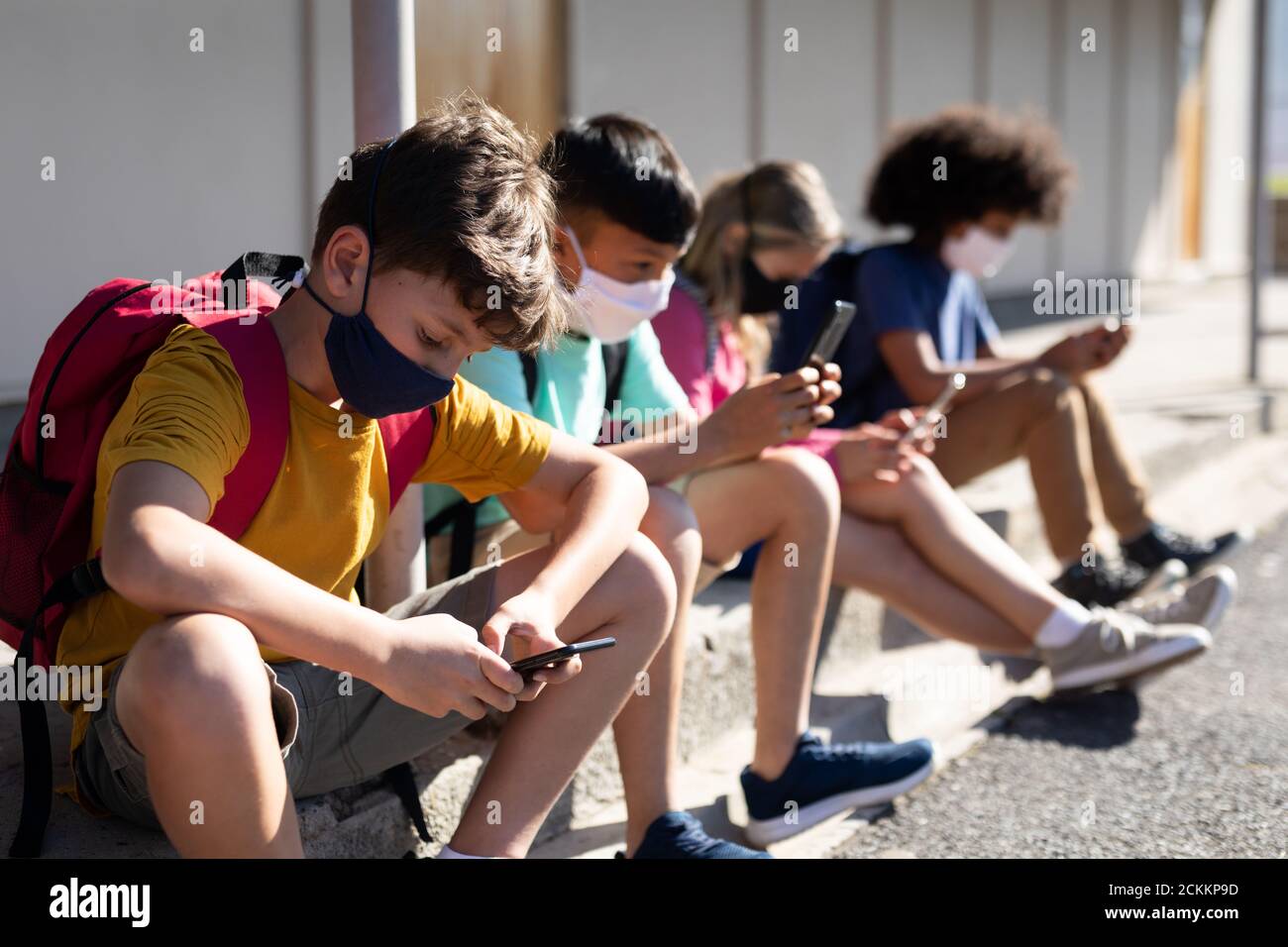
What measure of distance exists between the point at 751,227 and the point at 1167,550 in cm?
157

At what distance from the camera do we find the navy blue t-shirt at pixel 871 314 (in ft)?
13.0

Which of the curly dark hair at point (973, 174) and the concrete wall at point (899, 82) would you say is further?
the concrete wall at point (899, 82)

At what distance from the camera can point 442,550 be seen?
2896 millimetres

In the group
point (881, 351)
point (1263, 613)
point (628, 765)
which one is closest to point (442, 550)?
point (628, 765)

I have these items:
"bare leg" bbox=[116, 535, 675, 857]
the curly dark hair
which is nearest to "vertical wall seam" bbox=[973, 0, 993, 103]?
the curly dark hair

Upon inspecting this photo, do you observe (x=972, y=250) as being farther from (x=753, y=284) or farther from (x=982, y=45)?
(x=982, y=45)

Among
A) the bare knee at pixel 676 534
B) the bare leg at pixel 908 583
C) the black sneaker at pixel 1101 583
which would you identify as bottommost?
the black sneaker at pixel 1101 583

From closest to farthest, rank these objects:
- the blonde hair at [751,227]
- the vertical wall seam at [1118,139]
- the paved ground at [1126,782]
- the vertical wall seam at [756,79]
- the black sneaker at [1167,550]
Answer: the paved ground at [1126,782] < the blonde hair at [751,227] < the black sneaker at [1167,550] < the vertical wall seam at [756,79] < the vertical wall seam at [1118,139]

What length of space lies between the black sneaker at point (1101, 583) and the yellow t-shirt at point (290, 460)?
6.72 ft

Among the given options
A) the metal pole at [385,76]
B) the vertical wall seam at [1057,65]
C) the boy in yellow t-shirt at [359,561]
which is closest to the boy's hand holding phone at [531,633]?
the boy in yellow t-shirt at [359,561]

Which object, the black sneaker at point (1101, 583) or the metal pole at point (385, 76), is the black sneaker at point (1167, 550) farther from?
the metal pole at point (385, 76)

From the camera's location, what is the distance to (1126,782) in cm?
327

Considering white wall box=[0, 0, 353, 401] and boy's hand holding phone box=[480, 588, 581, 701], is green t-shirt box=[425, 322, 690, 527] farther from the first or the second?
white wall box=[0, 0, 353, 401]

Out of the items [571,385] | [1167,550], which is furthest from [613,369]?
[1167,550]
